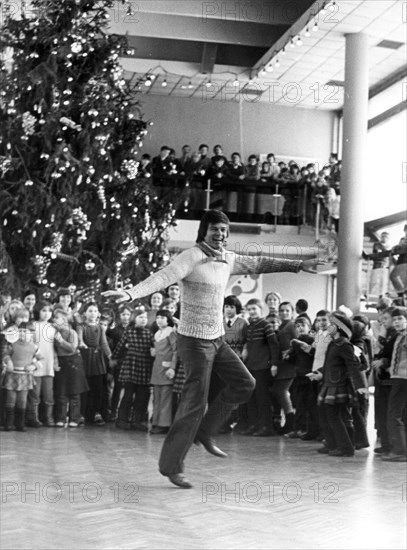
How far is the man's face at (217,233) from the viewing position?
207cm

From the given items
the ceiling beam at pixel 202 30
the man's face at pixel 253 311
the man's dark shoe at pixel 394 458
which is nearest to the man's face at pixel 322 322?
the man's face at pixel 253 311

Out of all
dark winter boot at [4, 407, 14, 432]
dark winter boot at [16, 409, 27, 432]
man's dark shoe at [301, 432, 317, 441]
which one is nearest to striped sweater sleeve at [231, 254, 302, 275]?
man's dark shoe at [301, 432, 317, 441]

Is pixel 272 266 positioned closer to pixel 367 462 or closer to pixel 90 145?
pixel 367 462

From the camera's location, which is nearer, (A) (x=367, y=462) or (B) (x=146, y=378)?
(B) (x=146, y=378)

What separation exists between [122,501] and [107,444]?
2.30m

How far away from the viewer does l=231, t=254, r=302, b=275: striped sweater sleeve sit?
2153 millimetres

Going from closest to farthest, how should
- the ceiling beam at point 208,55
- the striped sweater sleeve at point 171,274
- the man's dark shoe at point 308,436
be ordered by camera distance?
the striped sweater sleeve at point 171,274 → the man's dark shoe at point 308,436 → the ceiling beam at point 208,55

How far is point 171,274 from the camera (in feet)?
7.30

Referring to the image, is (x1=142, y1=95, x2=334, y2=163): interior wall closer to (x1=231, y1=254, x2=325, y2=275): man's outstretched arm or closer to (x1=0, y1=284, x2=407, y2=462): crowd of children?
(x1=0, y1=284, x2=407, y2=462): crowd of children

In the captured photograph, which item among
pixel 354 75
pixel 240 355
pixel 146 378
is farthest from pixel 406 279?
pixel 146 378

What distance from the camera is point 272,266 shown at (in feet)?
7.22

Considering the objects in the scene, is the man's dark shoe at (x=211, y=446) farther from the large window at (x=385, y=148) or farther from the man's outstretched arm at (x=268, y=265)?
the large window at (x=385, y=148)

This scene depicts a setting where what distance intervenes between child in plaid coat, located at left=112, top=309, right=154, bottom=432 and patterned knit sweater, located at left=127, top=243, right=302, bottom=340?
3279mm

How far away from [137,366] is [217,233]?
5824mm
